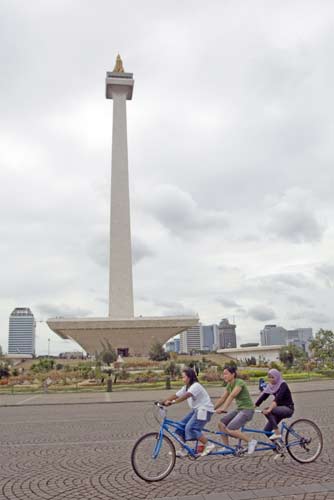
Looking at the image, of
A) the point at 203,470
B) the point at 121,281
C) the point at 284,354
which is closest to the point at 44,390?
the point at 203,470

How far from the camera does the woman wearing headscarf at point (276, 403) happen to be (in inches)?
274

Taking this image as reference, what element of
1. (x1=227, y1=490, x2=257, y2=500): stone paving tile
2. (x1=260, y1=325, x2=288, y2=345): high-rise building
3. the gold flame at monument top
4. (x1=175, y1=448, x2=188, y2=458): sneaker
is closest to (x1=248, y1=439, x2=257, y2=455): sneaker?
(x1=175, y1=448, x2=188, y2=458): sneaker

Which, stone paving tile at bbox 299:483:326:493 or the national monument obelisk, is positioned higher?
the national monument obelisk

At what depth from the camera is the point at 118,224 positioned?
186ft

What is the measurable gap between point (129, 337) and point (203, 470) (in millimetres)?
49434

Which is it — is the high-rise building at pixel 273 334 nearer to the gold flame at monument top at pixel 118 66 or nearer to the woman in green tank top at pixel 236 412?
the gold flame at monument top at pixel 118 66

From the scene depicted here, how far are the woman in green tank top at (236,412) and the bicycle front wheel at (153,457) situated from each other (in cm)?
86

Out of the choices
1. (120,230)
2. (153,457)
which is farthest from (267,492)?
(120,230)

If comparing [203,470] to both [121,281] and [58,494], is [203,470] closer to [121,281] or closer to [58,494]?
[58,494]

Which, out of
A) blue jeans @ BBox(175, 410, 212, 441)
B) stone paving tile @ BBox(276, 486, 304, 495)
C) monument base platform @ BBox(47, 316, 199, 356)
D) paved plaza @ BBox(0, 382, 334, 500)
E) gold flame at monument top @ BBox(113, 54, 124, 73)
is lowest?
paved plaza @ BBox(0, 382, 334, 500)

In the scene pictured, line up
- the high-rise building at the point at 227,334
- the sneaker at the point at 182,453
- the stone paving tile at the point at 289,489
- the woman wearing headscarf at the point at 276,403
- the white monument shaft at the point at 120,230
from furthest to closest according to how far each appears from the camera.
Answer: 1. the high-rise building at the point at 227,334
2. the white monument shaft at the point at 120,230
3. the woman wearing headscarf at the point at 276,403
4. the sneaker at the point at 182,453
5. the stone paving tile at the point at 289,489

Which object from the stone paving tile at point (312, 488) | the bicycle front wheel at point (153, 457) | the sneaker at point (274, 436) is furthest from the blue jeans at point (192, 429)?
the stone paving tile at point (312, 488)

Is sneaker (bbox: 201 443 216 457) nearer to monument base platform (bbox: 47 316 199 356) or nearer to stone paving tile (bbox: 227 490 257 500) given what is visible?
stone paving tile (bbox: 227 490 257 500)

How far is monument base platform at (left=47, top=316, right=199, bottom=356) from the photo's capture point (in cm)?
5422
